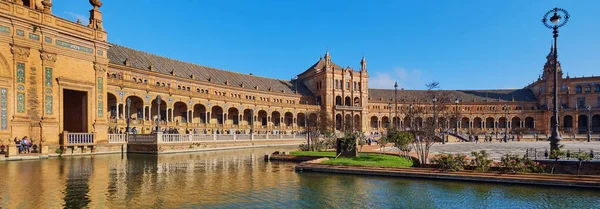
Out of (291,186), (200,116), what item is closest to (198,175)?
(291,186)

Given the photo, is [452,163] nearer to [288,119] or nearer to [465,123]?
[288,119]

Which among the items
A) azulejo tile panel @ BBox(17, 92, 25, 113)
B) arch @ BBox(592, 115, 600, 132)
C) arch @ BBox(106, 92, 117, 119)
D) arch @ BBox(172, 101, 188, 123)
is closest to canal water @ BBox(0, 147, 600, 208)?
azulejo tile panel @ BBox(17, 92, 25, 113)

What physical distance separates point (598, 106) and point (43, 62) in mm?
107607

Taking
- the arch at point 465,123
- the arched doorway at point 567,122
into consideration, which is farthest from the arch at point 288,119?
the arched doorway at point 567,122

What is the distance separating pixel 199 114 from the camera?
5906 centimetres

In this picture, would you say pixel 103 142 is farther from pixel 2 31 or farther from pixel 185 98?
pixel 185 98

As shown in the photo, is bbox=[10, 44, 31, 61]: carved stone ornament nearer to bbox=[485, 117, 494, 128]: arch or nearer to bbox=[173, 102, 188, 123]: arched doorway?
bbox=[173, 102, 188, 123]: arched doorway

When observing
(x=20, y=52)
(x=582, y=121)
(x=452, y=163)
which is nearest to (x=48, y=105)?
(x=20, y=52)

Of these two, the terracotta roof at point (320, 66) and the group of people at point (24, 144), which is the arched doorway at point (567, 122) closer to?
the terracotta roof at point (320, 66)

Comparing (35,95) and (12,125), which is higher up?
(35,95)

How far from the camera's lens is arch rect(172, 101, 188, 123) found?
54.7 m

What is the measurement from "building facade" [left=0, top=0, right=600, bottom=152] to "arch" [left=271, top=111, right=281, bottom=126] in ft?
0.66

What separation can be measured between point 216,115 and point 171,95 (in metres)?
13.2

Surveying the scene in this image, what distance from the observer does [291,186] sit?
13.4 metres
